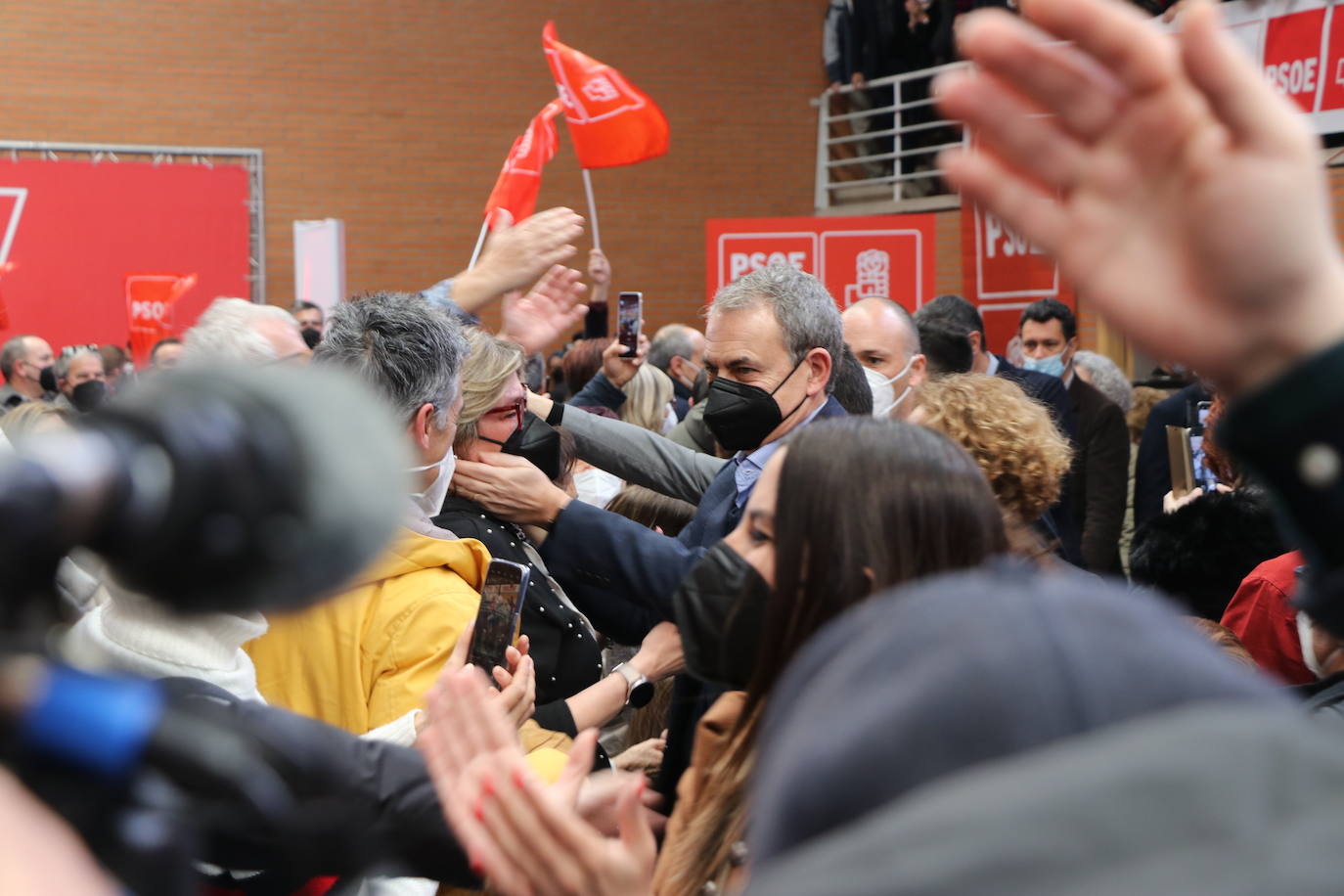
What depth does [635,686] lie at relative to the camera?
2.47 m

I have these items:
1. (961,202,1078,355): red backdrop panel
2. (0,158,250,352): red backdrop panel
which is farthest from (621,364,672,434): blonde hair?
(0,158,250,352): red backdrop panel

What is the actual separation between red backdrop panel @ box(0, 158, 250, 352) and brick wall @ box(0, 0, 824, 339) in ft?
2.91

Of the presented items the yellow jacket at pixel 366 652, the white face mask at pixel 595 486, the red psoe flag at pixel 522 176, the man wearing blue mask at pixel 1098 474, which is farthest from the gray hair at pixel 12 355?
the yellow jacket at pixel 366 652

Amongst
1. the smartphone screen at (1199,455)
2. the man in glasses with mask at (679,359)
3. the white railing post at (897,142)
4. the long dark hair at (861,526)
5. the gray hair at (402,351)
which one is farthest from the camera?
the white railing post at (897,142)

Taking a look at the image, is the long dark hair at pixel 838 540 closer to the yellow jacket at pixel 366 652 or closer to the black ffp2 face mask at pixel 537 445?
the yellow jacket at pixel 366 652

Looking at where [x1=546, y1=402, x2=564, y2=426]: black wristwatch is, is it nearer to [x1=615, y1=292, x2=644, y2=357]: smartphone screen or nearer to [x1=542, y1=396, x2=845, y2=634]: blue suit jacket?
[x1=542, y1=396, x2=845, y2=634]: blue suit jacket

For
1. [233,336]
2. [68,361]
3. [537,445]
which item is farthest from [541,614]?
[68,361]

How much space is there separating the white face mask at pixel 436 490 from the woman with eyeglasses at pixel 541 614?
0.07 metres

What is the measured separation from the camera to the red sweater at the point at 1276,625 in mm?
2471

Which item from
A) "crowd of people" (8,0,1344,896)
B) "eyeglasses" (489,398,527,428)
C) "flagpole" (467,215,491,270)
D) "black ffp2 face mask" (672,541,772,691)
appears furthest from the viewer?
"flagpole" (467,215,491,270)

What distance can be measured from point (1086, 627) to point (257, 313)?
2.84m

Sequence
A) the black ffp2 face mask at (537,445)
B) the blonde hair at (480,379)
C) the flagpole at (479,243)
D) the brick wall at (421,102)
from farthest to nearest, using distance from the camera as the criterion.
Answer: the brick wall at (421,102)
the flagpole at (479,243)
the black ffp2 face mask at (537,445)
the blonde hair at (480,379)

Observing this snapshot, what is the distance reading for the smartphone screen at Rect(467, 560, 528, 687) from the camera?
1.96m

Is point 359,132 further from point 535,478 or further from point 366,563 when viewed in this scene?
point 366,563
